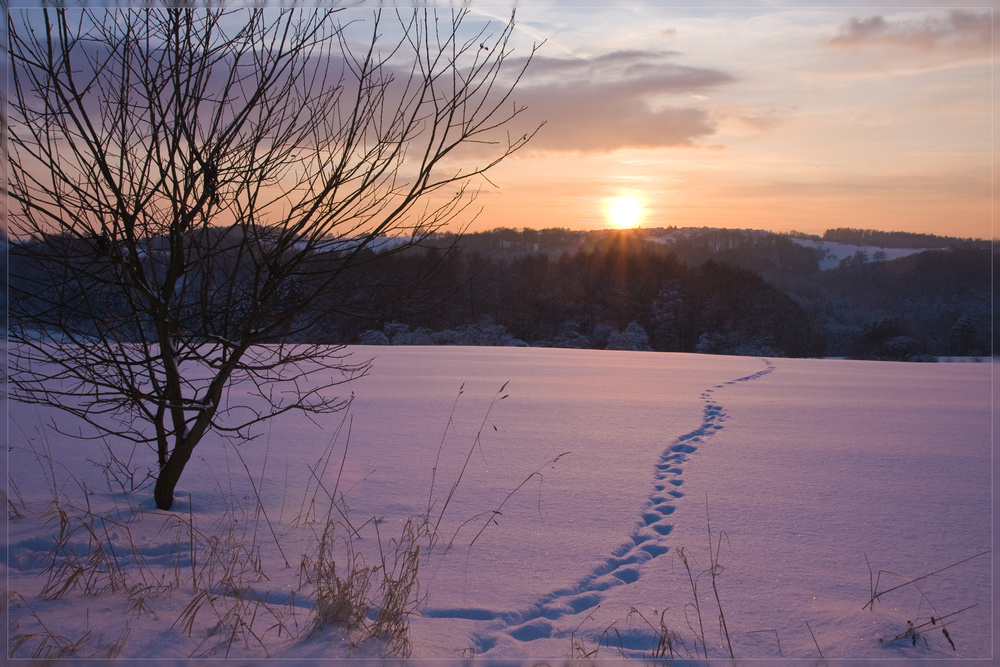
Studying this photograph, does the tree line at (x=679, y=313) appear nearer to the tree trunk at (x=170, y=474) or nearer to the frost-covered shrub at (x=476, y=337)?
the frost-covered shrub at (x=476, y=337)

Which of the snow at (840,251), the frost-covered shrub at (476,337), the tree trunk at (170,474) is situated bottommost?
the frost-covered shrub at (476,337)

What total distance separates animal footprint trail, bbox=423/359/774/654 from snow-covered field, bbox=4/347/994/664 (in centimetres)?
1

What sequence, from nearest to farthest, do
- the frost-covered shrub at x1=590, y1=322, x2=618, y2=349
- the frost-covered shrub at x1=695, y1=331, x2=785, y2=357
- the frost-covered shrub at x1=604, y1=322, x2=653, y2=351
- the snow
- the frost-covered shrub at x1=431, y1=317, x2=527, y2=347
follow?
the frost-covered shrub at x1=431, y1=317, x2=527, y2=347
the frost-covered shrub at x1=604, y1=322, x2=653, y2=351
the frost-covered shrub at x1=590, y1=322, x2=618, y2=349
the frost-covered shrub at x1=695, y1=331, x2=785, y2=357
the snow

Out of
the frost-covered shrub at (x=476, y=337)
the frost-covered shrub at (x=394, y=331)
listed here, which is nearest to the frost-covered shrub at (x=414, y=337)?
the frost-covered shrub at (x=394, y=331)

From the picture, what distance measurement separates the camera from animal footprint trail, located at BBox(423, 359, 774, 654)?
2234 mm

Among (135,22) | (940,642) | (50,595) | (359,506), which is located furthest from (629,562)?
(135,22)

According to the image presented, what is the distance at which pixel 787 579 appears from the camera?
8.70 ft

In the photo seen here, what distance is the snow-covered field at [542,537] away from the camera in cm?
216

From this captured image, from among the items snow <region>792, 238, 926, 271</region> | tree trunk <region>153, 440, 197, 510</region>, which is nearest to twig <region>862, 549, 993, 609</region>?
tree trunk <region>153, 440, 197, 510</region>

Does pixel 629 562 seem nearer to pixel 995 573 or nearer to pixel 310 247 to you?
pixel 995 573

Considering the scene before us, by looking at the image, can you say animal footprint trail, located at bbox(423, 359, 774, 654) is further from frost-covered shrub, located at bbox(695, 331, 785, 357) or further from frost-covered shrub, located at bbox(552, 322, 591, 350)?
frost-covered shrub, located at bbox(695, 331, 785, 357)

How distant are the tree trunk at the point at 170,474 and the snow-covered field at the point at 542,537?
0.11 m

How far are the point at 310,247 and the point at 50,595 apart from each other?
169 cm

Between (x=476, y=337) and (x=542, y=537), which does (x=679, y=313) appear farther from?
(x=542, y=537)
